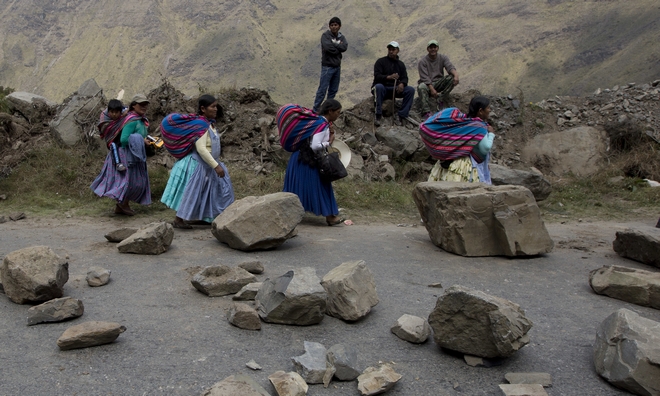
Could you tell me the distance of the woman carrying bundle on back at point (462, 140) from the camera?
240 inches

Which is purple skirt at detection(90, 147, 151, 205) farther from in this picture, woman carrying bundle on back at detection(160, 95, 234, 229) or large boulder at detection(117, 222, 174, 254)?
large boulder at detection(117, 222, 174, 254)

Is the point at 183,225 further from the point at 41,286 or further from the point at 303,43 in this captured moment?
the point at 303,43

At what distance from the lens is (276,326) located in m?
3.42

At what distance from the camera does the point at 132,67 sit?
50469 mm

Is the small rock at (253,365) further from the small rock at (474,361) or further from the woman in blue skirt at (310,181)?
the woman in blue skirt at (310,181)

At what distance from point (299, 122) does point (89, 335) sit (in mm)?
3900

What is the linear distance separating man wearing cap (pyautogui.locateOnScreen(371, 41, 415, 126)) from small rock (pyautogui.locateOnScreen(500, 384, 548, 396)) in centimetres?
837

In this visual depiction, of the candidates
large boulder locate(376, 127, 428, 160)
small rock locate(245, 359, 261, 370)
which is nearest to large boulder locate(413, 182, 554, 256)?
small rock locate(245, 359, 261, 370)

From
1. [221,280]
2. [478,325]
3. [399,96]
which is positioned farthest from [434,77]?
[478,325]

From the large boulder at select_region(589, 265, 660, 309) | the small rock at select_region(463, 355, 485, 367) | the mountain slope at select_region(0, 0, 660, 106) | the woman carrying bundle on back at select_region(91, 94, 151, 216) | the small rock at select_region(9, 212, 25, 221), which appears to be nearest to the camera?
the small rock at select_region(463, 355, 485, 367)

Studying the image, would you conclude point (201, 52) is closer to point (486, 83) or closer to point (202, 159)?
point (486, 83)

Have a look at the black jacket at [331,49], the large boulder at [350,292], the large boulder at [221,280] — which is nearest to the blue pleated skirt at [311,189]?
the large boulder at [221,280]

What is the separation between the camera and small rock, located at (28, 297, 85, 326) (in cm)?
330

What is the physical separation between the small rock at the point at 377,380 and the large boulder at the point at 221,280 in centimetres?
146
